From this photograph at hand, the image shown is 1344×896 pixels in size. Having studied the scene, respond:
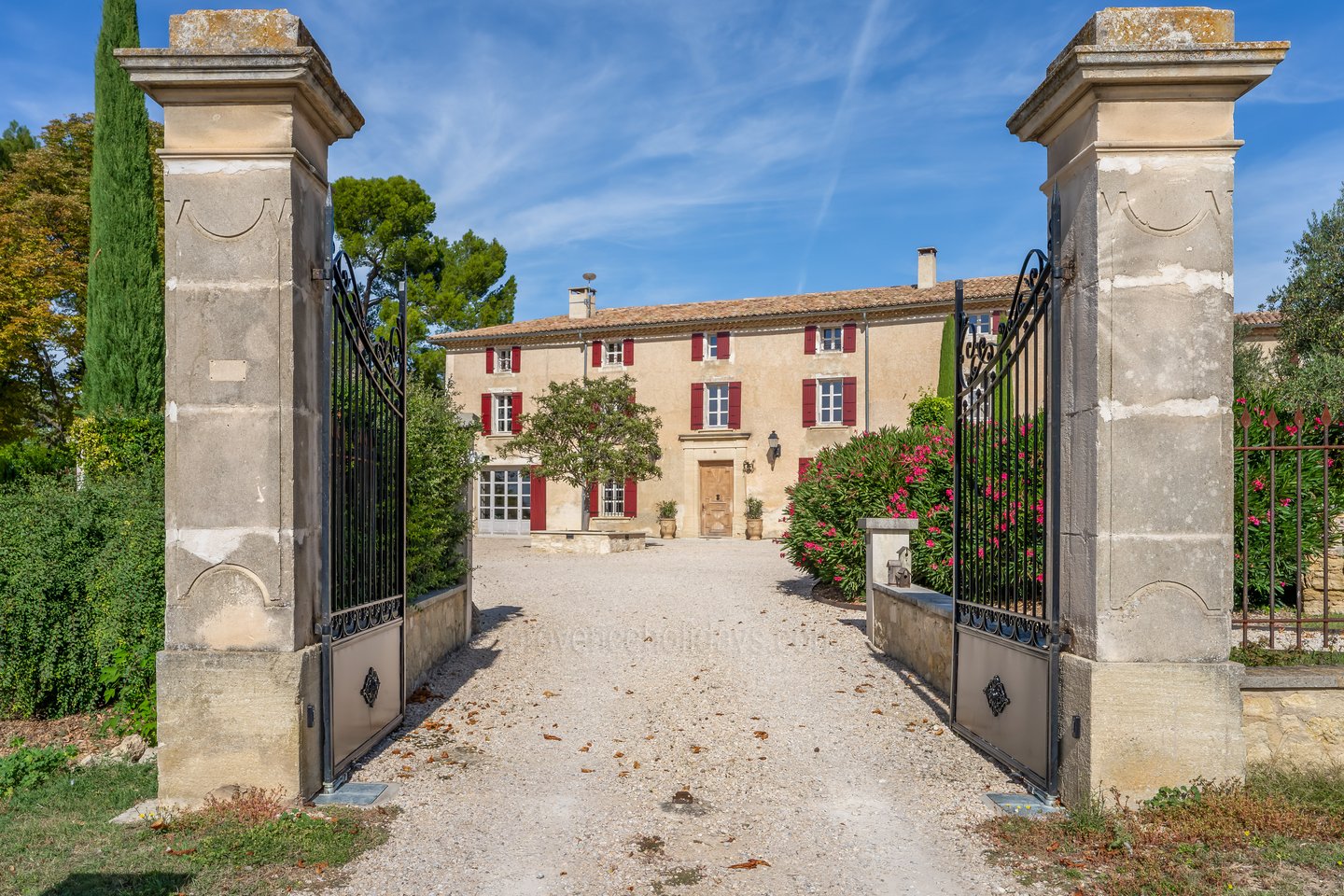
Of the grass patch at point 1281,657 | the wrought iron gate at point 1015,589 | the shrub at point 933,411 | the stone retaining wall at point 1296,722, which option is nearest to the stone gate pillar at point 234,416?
the wrought iron gate at point 1015,589

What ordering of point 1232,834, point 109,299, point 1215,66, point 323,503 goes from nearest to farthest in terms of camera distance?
1. point 1232,834
2. point 1215,66
3. point 323,503
4. point 109,299

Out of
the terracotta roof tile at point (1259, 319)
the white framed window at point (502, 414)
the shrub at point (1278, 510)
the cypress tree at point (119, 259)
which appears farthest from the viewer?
the white framed window at point (502, 414)

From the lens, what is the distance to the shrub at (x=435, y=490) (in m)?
7.12

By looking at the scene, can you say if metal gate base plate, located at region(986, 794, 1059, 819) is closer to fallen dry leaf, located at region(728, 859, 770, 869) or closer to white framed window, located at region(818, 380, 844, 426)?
fallen dry leaf, located at region(728, 859, 770, 869)

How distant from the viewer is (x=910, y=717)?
571 centimetres

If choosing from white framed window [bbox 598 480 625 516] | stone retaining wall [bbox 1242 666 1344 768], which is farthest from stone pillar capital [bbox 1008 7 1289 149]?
white framed window [bbox 598 480 625 516]

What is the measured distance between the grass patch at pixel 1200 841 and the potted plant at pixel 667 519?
73.6 ft

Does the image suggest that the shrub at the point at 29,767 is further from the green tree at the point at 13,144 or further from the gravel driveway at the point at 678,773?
the green tree at the point at 13,144

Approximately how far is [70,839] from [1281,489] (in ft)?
31.1

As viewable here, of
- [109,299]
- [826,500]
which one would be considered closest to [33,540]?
Result: [826,500]

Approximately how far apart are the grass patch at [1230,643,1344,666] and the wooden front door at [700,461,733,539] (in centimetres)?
2207

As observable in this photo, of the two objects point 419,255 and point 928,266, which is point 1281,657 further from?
point 419,255

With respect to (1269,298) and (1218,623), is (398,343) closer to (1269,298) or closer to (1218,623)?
(1218,623)

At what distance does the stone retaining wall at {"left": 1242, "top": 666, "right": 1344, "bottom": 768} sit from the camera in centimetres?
394
